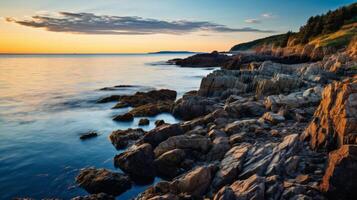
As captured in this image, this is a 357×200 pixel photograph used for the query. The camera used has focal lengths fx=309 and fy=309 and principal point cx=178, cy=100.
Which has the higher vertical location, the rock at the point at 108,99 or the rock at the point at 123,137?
the rock at the point at 123,137

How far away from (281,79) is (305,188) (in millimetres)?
25055

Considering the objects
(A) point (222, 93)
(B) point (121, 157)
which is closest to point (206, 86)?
(A) point (222, 93)

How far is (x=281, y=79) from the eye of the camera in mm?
35969

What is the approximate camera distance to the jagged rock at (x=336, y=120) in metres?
14.8

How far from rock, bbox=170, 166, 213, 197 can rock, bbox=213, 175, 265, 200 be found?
2.06 metres

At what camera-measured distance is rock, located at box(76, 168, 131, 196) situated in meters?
17.6

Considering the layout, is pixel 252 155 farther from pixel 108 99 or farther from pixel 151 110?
pixel 108 99

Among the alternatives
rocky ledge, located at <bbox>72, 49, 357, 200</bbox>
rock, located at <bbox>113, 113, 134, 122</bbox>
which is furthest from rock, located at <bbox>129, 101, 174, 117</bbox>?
rocky ledge, located at <bbox>72, 49, 357, 200</bbox>

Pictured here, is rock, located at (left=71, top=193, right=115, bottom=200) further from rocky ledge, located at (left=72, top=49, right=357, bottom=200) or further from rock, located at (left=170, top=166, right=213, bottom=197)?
rock, located at (left=170, top=166, right=213, bottom=197)

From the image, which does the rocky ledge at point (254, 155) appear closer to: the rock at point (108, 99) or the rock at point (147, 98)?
the rock at point (147, 98)

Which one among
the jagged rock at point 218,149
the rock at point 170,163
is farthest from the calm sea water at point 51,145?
the jagged rock at point 218,149

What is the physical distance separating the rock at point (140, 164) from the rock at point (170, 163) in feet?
1.62

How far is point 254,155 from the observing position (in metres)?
16.2

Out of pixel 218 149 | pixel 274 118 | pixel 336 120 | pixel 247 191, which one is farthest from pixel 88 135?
pixel 336 120
